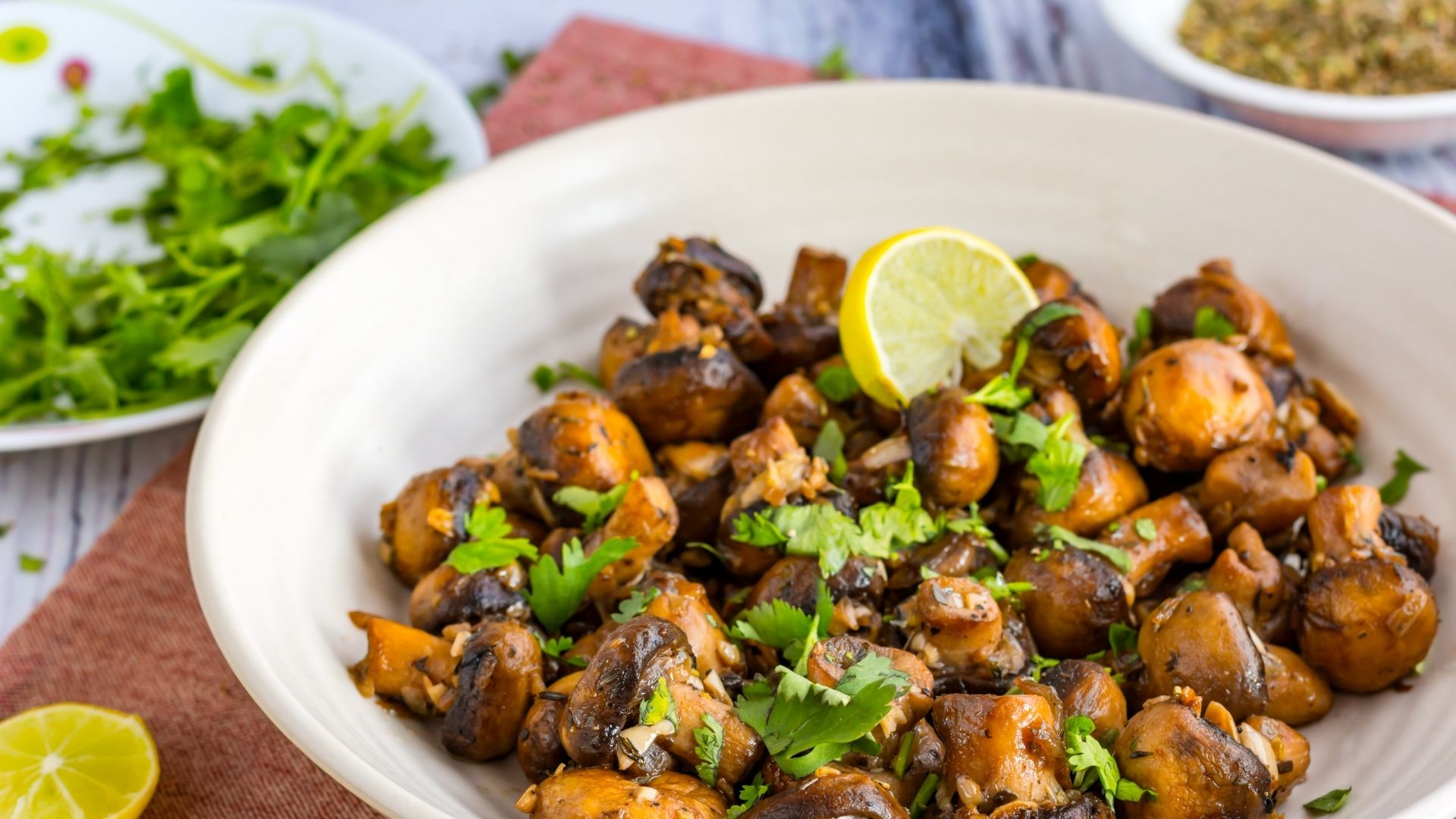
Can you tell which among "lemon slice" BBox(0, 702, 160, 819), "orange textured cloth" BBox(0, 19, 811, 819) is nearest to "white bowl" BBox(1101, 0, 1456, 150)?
"orange textured cloth" BBox(0, 19, 811, 819)

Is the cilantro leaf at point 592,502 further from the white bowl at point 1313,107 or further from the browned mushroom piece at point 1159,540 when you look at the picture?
the white bowl at point 1313,107

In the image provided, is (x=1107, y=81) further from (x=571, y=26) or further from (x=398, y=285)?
(x=398, y=285)

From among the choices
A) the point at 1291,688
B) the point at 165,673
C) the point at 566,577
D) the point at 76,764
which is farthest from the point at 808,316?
the point at 76,764

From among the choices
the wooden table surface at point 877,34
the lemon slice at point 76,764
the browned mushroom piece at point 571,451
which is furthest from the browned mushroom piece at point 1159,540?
the wooden table surface at point 877,34

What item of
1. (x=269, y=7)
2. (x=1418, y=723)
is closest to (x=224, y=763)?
(x=1418, y=723)

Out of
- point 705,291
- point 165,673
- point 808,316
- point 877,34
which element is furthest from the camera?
point 877,34

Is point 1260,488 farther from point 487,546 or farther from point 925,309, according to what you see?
point 487,546
